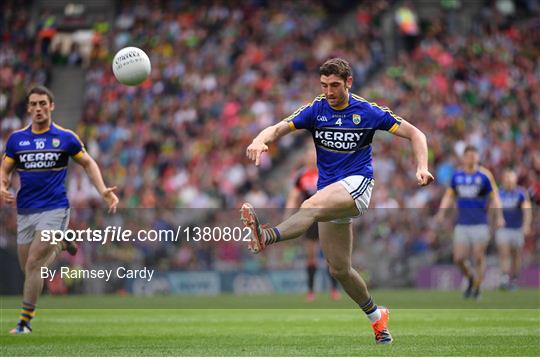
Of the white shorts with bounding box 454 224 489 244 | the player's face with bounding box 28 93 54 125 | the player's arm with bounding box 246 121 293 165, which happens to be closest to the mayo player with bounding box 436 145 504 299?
the white shorts with bounding box 454 224 489 244

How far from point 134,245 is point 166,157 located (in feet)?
20.0

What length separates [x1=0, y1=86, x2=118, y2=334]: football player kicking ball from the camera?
13133 mm

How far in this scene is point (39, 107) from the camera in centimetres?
1313

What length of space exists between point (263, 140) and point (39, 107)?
379 centimetres

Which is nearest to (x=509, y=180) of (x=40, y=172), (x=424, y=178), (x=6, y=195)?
(x=40, y=172)

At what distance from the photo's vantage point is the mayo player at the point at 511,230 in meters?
24.4

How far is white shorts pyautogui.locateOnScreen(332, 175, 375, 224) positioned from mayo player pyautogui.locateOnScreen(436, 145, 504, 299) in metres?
9.23

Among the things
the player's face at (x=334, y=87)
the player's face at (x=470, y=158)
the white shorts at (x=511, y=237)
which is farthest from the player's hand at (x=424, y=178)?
the white shorts at (x=511, y=237)

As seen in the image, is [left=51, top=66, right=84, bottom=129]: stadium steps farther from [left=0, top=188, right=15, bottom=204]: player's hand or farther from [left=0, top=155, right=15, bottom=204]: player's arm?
[left=0, top=188, right=15, bottom=204]: player's hand

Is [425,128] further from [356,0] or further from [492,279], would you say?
[356,0]

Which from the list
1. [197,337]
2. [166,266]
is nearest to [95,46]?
[166,266]

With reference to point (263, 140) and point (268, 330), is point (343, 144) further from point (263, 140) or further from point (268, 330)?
point (268, 330)

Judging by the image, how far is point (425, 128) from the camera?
29.2 metres

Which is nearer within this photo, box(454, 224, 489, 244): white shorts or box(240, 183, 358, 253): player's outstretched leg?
box(240, 183, 358, 253): player's outstretched leg
